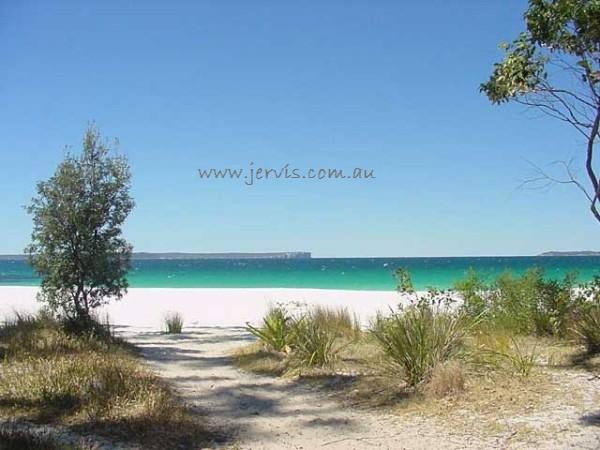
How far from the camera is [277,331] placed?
1012 cm

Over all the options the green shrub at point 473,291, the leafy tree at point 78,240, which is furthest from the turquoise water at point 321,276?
the leafy tree at point 78,240

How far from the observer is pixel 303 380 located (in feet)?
26.9

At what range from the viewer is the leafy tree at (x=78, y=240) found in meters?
11.2

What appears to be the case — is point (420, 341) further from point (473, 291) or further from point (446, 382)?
point (473, 291)

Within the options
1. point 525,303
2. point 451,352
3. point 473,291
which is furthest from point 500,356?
point 473,291

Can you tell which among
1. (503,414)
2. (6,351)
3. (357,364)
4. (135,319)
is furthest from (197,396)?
(135,319)

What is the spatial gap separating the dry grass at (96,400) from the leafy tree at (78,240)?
352 cm

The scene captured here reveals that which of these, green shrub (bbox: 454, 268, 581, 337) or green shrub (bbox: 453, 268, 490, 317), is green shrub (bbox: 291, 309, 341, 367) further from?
green shrub (bbox: 453, 268, 490, 317)

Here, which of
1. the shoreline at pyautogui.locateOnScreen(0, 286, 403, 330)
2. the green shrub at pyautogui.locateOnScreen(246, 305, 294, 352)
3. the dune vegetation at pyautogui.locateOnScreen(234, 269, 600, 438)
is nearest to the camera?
the dune vegetation at pyautogui.locateOnScreen(234, 269, 600, 438)

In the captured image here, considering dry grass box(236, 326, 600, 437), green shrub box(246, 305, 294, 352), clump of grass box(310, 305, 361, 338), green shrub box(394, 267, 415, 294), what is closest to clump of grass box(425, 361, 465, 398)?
dry grass box(236, 326, 600, 437)

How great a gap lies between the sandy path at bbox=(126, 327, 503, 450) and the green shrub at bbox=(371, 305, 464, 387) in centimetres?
86

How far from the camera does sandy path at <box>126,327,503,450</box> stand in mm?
5363

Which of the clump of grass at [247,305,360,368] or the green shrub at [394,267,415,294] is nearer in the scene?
the green shrub at [394,267,415,294]

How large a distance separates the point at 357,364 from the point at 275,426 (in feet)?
9.53
